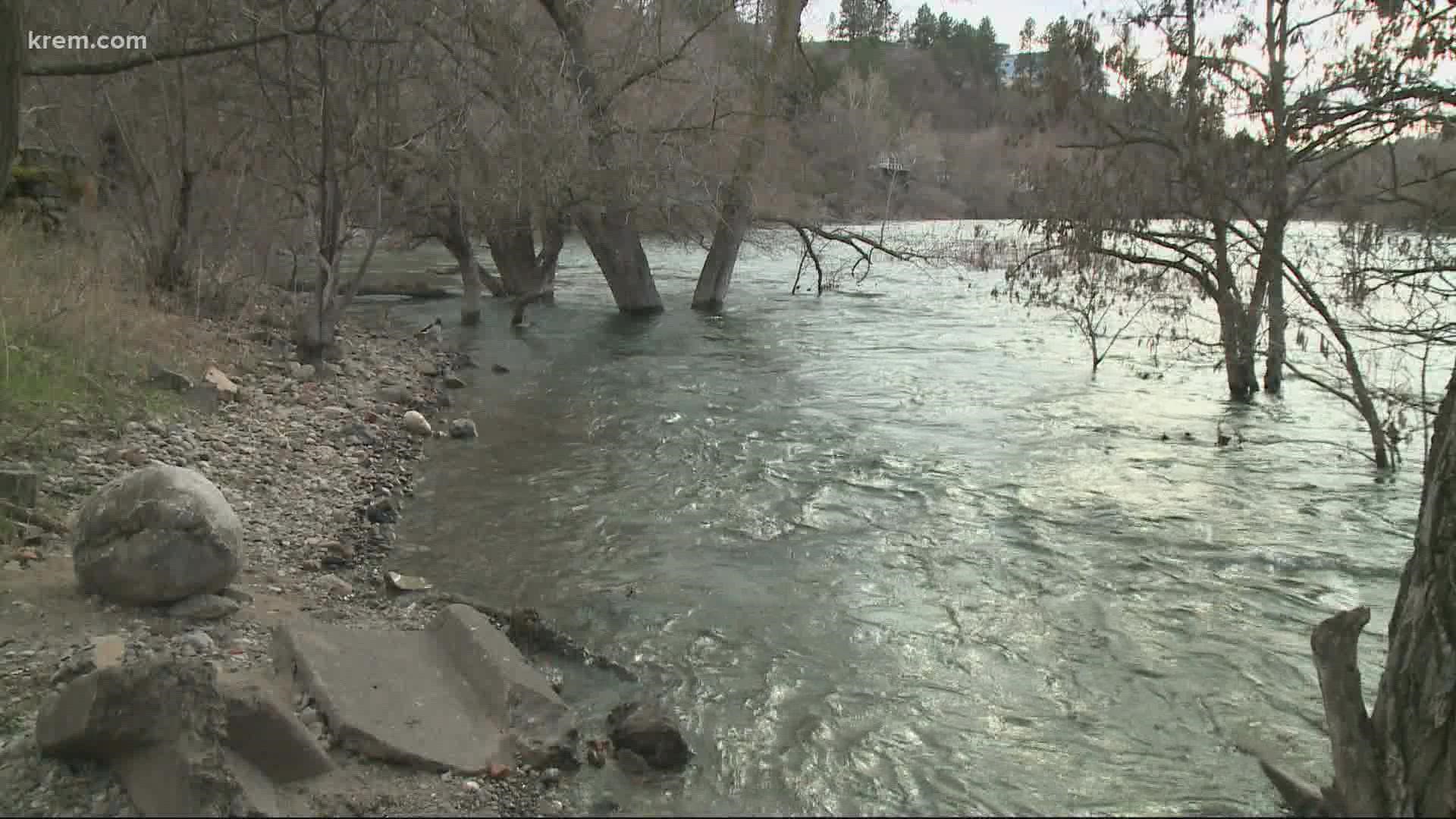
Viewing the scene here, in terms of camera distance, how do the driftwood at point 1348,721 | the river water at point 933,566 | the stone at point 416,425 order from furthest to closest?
the stone at point 416,425, the river water at point 933,566, the driftwood at point 1348,721

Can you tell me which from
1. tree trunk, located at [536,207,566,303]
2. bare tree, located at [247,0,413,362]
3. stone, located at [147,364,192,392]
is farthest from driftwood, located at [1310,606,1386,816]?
tree trunk, located at [536,207,566,303]

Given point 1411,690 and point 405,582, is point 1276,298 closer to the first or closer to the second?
point 1411,690

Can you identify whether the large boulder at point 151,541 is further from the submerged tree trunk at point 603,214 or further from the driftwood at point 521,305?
the driftwood at point 521,305

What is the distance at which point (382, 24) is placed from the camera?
10453 mm

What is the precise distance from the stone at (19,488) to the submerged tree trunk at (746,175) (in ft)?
48.3

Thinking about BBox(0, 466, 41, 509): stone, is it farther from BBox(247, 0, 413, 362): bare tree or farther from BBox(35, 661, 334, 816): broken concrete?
BBox(247, 0, 413, 362): bare tree

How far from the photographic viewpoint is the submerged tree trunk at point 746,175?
2009cm

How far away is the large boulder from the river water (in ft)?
5.49

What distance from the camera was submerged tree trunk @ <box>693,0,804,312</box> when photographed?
791 inches

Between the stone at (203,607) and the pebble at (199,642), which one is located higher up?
the stone at (203,607)

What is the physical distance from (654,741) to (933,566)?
3.34 m

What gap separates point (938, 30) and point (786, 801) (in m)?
86.0

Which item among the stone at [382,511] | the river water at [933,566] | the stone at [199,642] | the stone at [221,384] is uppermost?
the stone at [221,384]

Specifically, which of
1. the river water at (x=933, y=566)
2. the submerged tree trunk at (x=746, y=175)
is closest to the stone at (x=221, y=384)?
the river water at (x=933, y=566)
